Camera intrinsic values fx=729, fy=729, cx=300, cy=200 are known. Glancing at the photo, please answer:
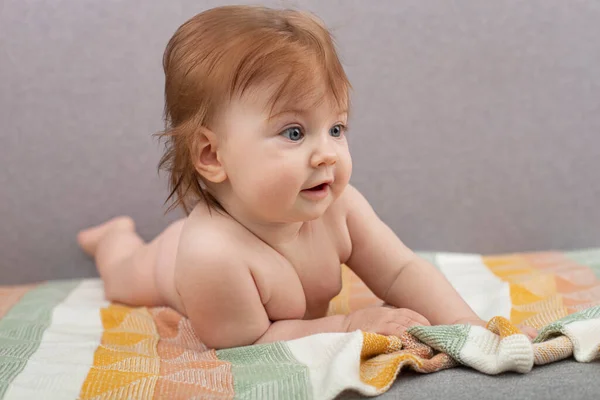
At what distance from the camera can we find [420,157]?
165 cm

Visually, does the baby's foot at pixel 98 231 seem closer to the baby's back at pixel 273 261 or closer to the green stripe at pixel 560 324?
the baby's back at pixel 273 261

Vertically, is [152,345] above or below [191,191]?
below

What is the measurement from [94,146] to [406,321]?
0.92 metres

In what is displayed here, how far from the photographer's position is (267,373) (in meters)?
0.86

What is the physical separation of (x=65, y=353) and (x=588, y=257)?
1.06 metres

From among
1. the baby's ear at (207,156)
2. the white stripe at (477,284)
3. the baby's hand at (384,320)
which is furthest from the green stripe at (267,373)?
the white stripe at (477,284)

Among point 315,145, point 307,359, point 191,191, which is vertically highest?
point 315,145

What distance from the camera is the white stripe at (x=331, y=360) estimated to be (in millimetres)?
777

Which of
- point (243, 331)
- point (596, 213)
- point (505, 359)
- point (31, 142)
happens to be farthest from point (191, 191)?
point (596, 213)

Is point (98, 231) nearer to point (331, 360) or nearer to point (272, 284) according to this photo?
point (272, 284)

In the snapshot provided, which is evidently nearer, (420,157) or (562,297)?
(562,297)

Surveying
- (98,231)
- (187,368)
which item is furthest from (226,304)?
(98,231)

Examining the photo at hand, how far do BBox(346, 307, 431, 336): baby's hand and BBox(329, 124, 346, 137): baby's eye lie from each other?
0.82 feet

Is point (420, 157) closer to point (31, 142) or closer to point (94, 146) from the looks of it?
point (94, 146)
